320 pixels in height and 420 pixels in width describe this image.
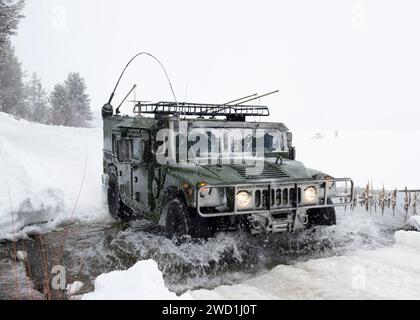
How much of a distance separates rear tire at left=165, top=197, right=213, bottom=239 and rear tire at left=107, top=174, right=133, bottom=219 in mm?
2873

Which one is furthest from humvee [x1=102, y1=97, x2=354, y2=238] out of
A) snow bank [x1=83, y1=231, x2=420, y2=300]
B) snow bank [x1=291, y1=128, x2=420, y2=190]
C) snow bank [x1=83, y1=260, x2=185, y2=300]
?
snow bank [x1=291, y1=128, x2=420, y2=190]

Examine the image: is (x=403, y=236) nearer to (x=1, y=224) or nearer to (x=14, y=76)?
(x=1, y=224)

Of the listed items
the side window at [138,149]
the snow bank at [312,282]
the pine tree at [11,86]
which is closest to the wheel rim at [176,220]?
the snow bank at [312,282]

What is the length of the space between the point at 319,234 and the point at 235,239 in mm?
1568

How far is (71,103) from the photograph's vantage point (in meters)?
51.7

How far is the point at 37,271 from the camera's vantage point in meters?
5.66

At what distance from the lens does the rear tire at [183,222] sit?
564 centimetres

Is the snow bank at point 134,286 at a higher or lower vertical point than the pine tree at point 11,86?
lower

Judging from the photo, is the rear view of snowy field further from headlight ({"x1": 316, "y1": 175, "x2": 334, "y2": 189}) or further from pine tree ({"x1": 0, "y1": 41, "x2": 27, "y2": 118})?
pine tree ({"x1": 0, "y1": 41, "x2": 27, "y2": 118})

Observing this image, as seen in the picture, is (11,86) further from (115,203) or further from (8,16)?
(115,203)

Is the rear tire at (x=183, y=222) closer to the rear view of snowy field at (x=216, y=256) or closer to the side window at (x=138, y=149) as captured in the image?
the rear view of snowy field at (x=216, y=256)

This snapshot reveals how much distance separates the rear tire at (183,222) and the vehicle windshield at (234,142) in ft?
3.08

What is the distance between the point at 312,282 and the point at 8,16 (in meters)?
23.7
